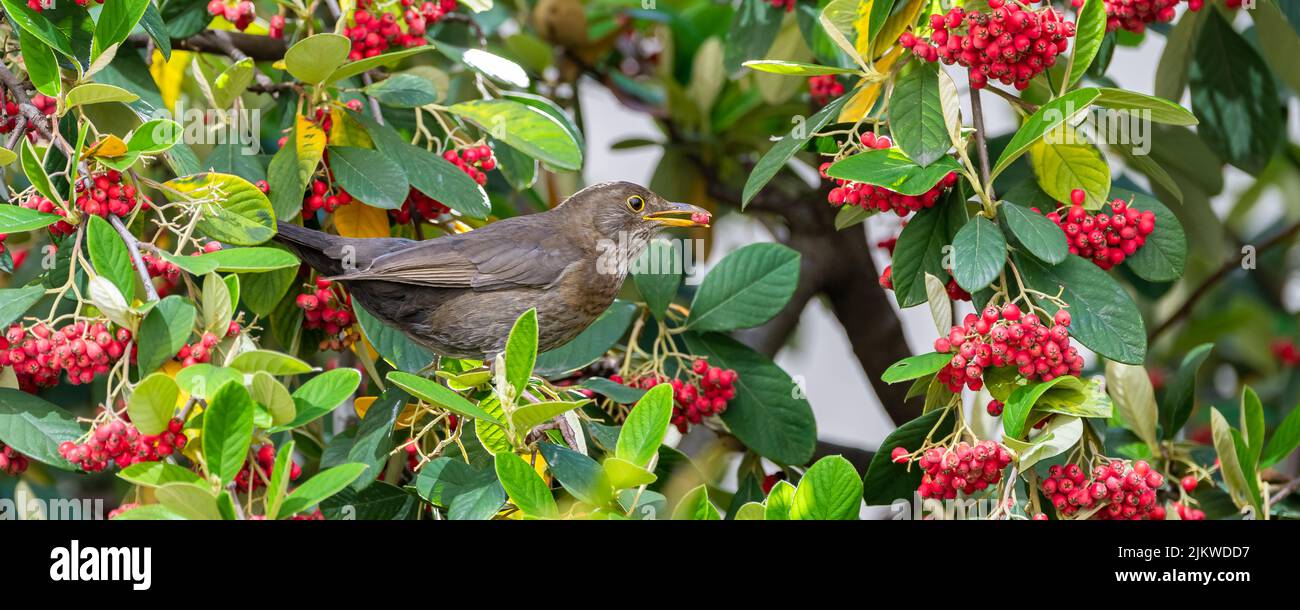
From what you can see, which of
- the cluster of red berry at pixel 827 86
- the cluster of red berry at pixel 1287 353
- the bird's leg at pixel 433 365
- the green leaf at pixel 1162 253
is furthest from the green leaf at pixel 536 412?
the cluster of red berry at pixel 1287 353

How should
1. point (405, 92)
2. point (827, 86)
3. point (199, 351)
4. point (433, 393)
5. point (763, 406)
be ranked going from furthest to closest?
point (827, 86) < point (763, 406) < point (405, 92) < point (199, 351) < point (433, 393)

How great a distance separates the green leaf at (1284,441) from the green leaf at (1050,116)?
0.94 meters

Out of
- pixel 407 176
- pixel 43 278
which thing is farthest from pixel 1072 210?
pixel 43 278

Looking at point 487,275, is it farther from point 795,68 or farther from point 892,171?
point 892,171

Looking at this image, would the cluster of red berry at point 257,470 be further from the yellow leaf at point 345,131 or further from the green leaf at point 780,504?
the yellow leaf at point 345,131

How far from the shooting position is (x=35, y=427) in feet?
7.35

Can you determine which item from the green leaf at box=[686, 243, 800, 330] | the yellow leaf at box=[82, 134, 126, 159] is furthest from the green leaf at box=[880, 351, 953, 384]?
the yellow leaf at box=[82, 134, 126, 159]

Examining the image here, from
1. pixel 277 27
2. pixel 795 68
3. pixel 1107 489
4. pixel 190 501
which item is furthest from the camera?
pixel 277 27

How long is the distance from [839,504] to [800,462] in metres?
0.81

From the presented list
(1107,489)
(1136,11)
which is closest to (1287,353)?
(1136,11)

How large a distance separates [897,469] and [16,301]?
1.72 m

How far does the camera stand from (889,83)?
2.59 m

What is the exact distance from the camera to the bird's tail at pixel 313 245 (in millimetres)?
2721

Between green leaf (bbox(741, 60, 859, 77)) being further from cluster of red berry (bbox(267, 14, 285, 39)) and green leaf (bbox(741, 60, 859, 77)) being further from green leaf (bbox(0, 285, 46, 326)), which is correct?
green leaf (bbox(0, 285, 46, 326))
